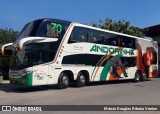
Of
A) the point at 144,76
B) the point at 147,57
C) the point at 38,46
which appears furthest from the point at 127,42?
the point at 38,46

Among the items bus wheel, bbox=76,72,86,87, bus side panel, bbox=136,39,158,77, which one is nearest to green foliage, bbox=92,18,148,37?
bus side panel, bbox=136,39,158,77

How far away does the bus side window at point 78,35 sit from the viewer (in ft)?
58.7

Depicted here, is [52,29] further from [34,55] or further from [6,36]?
[6,36]

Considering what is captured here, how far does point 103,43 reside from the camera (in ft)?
67.8

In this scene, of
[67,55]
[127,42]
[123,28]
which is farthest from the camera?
[123,28]

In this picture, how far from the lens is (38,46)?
16.0 m

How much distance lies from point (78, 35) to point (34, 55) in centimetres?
381

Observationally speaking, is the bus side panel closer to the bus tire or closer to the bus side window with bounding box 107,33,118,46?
the bus tire

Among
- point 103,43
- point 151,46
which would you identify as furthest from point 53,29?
point 151,46

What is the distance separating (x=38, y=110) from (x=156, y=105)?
4646 millimetres

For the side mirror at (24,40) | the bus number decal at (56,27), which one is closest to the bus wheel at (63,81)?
the bus number decal at (56,27)

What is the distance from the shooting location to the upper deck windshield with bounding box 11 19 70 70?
1568 cm

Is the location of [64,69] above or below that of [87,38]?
below

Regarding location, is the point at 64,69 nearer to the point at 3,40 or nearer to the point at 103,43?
the point at 103,43
